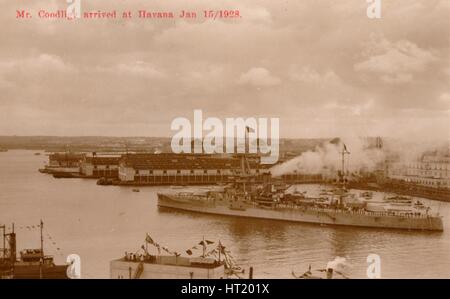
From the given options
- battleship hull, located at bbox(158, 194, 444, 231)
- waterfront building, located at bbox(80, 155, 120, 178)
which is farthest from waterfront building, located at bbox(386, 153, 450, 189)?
waterfront building, located at bbox(80, 155, 120, 178)

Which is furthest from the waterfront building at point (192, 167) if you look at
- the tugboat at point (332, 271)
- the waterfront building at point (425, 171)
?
the tugboat at point (332, 271)

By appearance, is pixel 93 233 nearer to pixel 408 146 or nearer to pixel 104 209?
pixel 104 209

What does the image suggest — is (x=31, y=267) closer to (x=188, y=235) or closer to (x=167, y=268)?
(x=167, y=268)

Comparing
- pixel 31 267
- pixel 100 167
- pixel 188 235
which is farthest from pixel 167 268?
pixel 100 167

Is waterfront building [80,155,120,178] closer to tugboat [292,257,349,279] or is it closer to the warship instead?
the warship
